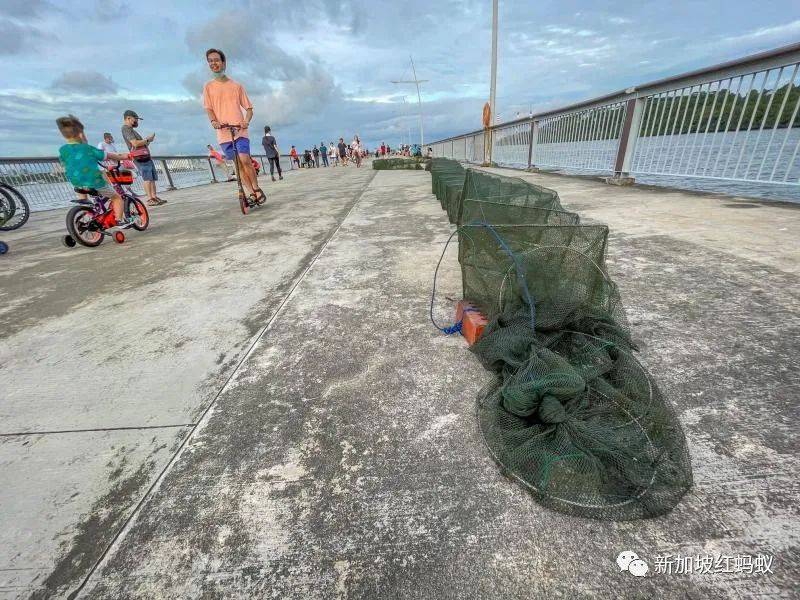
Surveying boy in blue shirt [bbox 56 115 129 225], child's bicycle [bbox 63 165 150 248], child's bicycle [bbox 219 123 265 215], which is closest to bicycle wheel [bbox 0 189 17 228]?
child's bicycle [bbox 63 165 150 248]

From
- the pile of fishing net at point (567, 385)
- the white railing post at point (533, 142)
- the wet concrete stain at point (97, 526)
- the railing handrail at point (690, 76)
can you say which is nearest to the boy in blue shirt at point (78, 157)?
the wet concrete stain at point (97, 526)

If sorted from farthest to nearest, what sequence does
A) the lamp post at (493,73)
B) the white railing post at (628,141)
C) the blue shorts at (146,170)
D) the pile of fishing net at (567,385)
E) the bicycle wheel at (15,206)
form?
the lamp post at (493,73)
the blue shorts at (146,170)
the white railing post at (628,141)
the bicycle wheel at (15,206)
the pile of fishing net at (567,385)

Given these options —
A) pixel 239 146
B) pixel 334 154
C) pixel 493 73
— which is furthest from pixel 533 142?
pixel 334 154

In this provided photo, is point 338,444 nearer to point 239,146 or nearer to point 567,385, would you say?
point 567,385

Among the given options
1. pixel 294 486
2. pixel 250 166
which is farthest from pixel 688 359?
pixel 250 166

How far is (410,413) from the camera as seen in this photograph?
1.60 m

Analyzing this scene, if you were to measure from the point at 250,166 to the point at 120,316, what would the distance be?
4369 mm

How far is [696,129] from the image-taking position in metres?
5.66

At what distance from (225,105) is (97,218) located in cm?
252

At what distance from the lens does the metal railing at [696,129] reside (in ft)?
14.9

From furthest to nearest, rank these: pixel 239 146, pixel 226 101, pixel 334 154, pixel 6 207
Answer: pixel 334 154 < pixel 6 207 < pixel 239 146 < pixel 226 101

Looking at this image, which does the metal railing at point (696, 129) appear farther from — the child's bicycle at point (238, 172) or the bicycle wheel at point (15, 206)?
the bicycle wheel at point (15, 206)

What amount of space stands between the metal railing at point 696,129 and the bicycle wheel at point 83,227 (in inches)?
344

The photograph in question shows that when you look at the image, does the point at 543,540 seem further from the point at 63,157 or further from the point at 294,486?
the point at 63,157
